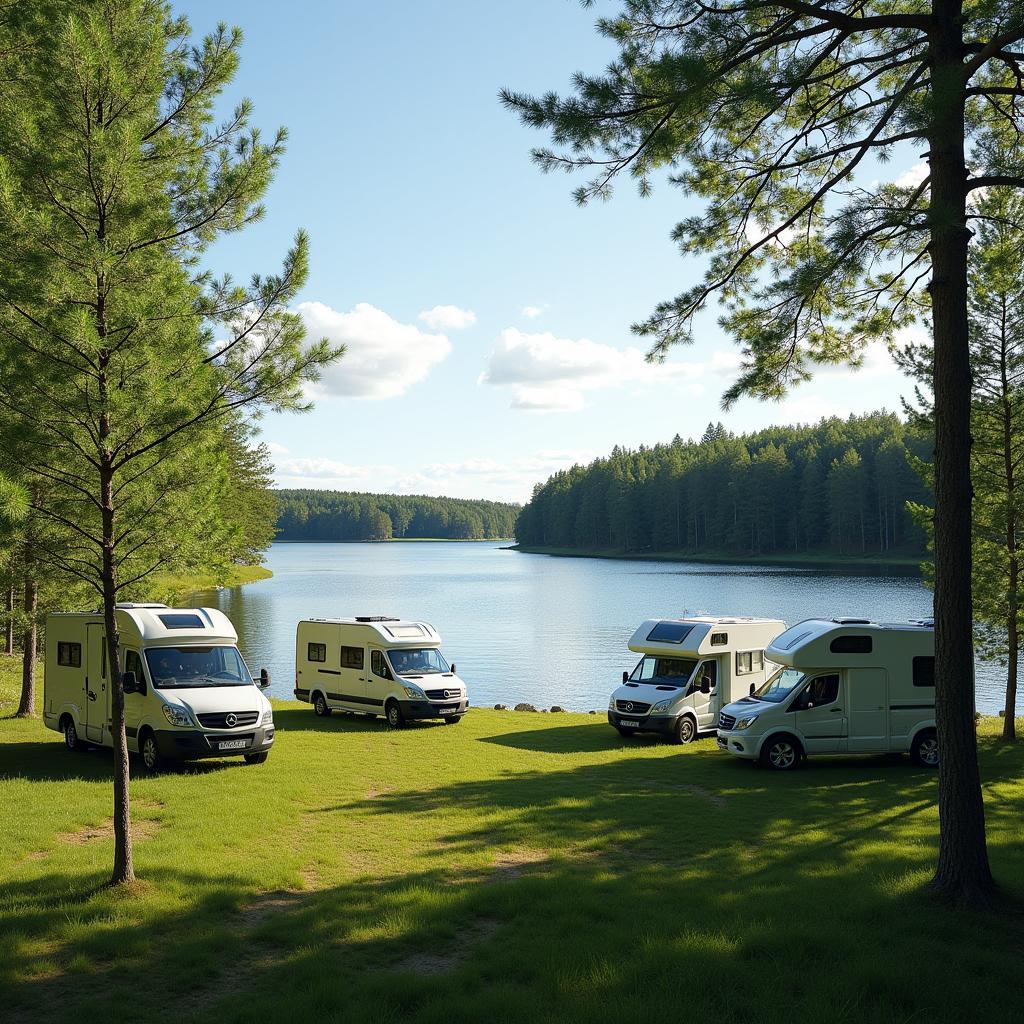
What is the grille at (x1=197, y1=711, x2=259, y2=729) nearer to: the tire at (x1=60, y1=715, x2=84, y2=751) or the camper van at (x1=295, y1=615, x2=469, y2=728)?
the tire at (x1=60, y1=715, x2=84, y2=751)

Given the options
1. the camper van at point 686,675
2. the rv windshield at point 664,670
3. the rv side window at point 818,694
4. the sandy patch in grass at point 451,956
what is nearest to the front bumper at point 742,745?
the rv side window at point 818,694

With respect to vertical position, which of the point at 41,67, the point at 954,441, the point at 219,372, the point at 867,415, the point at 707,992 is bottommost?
the point at 707,992

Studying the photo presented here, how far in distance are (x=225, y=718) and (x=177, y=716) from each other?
2.64 ft

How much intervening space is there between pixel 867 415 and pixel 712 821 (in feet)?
494

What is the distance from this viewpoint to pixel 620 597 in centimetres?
6781

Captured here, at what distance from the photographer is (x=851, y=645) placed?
57.5 ft

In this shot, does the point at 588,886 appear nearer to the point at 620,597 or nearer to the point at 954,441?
the point at 954,441

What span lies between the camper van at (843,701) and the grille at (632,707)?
9.57 feet

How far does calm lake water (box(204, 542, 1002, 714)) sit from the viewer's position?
34906 mm

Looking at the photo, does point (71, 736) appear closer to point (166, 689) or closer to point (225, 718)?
point (166, 689)

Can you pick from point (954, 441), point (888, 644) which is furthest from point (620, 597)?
point (954, 441)

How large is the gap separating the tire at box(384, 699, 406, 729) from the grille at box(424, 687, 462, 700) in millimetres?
845

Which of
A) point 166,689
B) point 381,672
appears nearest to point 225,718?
point 166,689

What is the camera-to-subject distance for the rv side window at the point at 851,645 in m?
17.4
